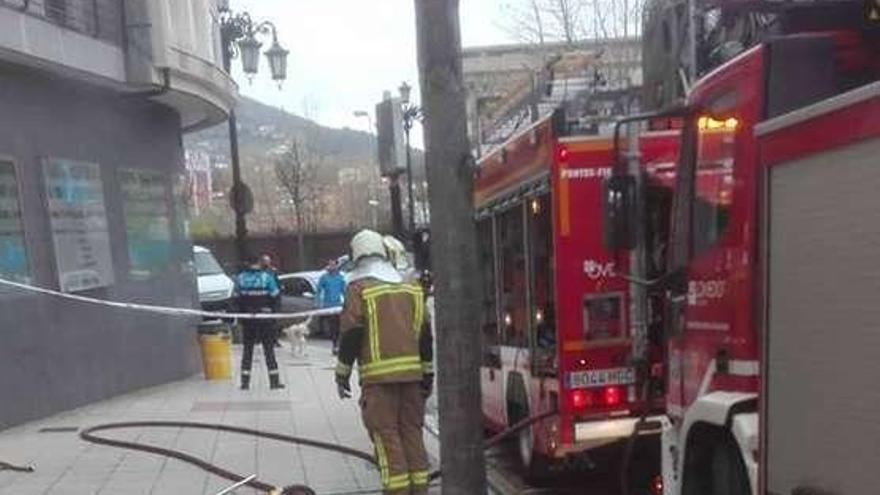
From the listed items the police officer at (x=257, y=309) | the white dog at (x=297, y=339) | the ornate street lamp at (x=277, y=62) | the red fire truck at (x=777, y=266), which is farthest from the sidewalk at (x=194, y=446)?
the ornate street lamp at (x=277, y=62)

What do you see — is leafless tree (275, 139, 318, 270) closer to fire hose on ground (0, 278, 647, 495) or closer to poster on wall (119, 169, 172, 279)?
poster on wall (119, 169, 172, 279)

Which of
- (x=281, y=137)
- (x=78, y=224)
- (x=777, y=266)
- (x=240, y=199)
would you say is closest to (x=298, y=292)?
(x=240, y=199)

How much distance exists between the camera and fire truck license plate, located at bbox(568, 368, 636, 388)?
7645 mm

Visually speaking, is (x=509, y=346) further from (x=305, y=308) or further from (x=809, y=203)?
(x=305, y=308)

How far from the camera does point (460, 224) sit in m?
6.68

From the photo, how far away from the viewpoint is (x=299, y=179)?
165ft

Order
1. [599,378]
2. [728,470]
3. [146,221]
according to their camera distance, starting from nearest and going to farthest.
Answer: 1. [728,470]
2. [599,378]
3. [146,221]

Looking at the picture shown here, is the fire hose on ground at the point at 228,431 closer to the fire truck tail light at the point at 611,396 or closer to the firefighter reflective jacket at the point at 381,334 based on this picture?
the fire truck tail light at the point at 611,396

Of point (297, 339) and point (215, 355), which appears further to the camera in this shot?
point (297, 339)

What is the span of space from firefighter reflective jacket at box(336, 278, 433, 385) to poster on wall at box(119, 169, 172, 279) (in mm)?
8331

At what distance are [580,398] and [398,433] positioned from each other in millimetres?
1162

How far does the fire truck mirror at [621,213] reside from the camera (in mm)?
6148

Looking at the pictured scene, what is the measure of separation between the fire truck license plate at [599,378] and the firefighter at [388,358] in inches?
35.7

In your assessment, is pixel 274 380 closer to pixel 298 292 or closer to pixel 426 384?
pixel 426 384
